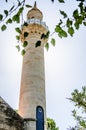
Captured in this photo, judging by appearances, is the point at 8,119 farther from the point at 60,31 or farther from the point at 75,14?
the point at 75,14

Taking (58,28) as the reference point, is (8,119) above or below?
above

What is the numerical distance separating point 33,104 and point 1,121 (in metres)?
4.06

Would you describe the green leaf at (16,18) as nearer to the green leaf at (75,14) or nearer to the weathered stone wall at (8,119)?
the green leaf at (75,14)

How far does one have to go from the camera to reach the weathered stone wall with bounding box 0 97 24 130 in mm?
12944

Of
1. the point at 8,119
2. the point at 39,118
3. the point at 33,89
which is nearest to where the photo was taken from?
the point at 8,119

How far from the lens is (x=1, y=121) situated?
1288 cm

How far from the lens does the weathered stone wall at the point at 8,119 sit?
12.9m

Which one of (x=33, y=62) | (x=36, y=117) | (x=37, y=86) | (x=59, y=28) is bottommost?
(x=59, y=28)

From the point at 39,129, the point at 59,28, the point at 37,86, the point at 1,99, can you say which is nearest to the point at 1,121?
the point at 1,99

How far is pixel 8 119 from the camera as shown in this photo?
13266 millimetres

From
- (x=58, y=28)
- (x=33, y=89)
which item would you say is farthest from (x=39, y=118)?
(x=58, y=28)

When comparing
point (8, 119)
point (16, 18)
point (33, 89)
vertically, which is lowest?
point (16, 18)

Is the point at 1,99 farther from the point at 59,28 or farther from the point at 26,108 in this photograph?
the point at 59,28

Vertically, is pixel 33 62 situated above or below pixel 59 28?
above
